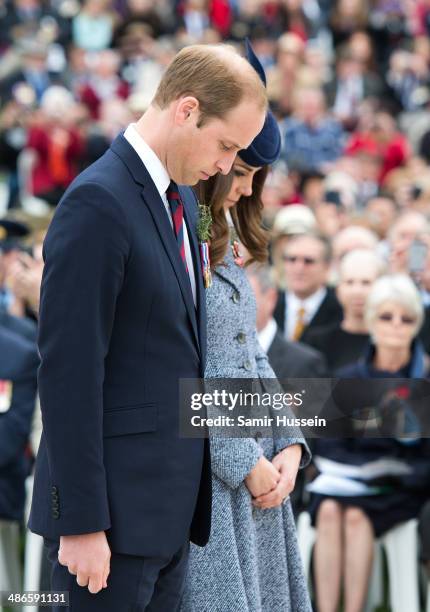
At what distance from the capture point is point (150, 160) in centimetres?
284

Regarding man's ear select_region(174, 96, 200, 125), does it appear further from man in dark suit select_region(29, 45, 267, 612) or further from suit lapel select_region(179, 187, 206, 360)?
suit lapel select_region(179, 187, 206, 360)

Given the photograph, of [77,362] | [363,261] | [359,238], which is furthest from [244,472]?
[359,238]

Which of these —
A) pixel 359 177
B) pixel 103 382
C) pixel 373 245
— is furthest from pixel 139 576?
pixel 359 177

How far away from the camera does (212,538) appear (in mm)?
3223

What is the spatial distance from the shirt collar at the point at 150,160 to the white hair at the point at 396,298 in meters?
2.84

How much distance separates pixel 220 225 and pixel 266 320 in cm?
212

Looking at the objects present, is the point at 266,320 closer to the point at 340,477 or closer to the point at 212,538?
the point at 340,477

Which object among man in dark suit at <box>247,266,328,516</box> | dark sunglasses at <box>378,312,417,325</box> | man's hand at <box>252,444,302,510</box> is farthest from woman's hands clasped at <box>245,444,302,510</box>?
dark sunglasses at <box>378,312,417,325</box>

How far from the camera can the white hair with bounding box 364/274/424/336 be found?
5.52 meters

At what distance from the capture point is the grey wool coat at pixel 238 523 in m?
3.22

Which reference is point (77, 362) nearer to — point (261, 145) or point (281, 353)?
point (261, 145)

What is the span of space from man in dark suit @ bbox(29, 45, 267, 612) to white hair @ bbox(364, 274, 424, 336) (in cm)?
275

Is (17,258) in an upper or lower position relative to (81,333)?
upper

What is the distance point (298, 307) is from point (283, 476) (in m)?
3.64
